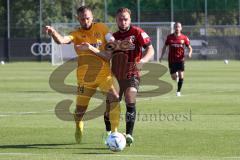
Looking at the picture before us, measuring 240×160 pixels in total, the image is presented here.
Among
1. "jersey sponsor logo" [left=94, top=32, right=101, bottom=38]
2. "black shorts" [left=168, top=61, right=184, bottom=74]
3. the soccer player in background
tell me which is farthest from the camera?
"black shorts" [left=168, top=61, right=184, bottom=74]

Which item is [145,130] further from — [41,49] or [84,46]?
[41,49]

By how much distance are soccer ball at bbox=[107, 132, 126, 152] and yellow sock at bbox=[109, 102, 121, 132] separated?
0.93 m

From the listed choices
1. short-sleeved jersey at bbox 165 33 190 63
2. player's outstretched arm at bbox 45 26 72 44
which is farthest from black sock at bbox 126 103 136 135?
short-sleeved jersey at bbox 165 33 190 63

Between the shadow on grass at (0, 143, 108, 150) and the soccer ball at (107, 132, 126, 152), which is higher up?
the soccer ball at (107, 132, 126, 152)

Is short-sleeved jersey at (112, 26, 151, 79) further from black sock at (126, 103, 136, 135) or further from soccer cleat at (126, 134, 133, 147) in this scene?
soccer cleat at (126, 134, 133, 147)

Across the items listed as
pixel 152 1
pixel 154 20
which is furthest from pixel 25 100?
pixel 152 1

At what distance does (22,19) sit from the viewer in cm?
6369

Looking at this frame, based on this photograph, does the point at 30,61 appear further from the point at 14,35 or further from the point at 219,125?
the point at 219,125

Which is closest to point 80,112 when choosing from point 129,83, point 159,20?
point 129,83

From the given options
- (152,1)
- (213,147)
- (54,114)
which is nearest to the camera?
(213,147)

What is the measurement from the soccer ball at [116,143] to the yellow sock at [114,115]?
Result: 931 mm

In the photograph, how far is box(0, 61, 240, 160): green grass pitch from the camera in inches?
441

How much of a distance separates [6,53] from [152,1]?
18226mm

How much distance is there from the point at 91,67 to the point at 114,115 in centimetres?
98
